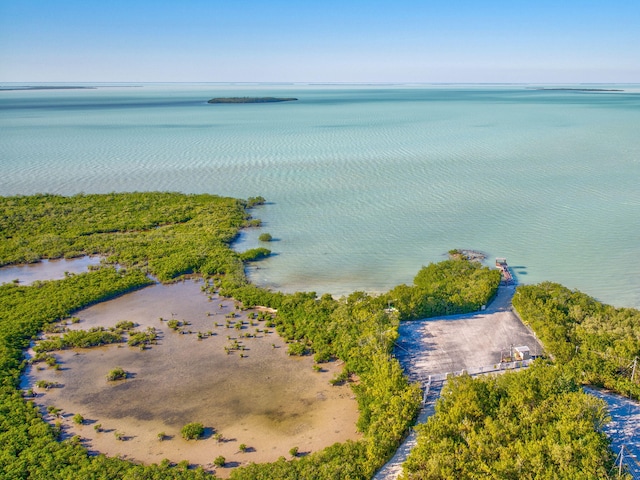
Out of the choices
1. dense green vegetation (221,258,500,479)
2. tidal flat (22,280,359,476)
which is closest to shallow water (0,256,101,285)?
tidal flat (22,280,359,476)

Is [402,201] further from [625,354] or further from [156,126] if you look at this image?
[156,126]

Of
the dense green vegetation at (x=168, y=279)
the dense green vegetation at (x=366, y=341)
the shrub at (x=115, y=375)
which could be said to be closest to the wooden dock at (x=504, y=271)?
the dense green vegetation at (x=366, y=341)

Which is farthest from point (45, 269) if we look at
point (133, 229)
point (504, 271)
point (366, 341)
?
point (504, 271)

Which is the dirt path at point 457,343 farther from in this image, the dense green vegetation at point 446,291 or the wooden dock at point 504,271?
the wooden dock at point 504,271

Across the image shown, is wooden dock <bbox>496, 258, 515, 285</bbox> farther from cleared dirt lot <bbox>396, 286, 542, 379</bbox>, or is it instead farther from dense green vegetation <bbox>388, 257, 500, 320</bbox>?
cleared dirt lot <bbox>396, 286, 542, 379</bbox>

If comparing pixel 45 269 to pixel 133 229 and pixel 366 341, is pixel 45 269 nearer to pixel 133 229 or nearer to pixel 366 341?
pixel 133 229

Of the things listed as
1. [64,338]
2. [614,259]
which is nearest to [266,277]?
[64,338]

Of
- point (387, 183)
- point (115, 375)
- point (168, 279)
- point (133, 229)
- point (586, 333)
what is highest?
point (387, 183)
